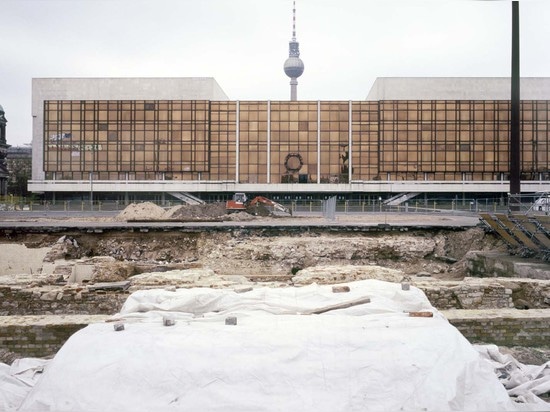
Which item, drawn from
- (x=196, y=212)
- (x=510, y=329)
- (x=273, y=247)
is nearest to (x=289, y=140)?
(x=196, y=212)

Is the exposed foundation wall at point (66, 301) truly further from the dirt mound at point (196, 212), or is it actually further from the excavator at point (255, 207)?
the excavator at point (255, 207)

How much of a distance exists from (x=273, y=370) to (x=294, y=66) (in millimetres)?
127550

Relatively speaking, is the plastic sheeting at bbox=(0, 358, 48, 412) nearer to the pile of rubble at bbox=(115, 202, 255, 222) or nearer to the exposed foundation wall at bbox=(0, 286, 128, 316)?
the exposed foundation wall at bbox=(0, 286, 128, 316)

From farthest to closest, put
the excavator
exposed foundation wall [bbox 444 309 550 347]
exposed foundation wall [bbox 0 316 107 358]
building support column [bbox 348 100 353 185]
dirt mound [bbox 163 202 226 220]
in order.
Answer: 1. building support column [bbox 348 100 353 185]
2. the excavator
3. dirt mound [bbox 163 202 226 220]
4. exposed foundation wall [bbox 444 309 550 347]
5. exposed foundation wall [bbox 0 316 107 358]

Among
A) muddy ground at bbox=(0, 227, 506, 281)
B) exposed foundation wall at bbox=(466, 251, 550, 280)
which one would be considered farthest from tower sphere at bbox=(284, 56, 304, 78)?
exposed foundation wall at bbox=(466, 251, 550, 280)

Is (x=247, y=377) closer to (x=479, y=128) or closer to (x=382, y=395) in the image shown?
(x=382, y=395)

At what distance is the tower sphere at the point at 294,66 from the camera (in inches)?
4904

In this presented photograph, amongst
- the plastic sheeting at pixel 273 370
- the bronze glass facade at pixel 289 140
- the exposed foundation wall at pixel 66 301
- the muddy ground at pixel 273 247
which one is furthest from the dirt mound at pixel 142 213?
the plastic sheeting at pixel 273 370

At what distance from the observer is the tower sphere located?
124562 millimetres

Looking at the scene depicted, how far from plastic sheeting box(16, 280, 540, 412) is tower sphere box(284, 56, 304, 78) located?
126919mm

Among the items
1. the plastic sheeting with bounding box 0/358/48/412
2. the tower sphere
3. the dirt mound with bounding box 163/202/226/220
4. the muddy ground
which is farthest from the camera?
the tower sphere

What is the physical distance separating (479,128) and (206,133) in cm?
3023

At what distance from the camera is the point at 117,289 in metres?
9.68

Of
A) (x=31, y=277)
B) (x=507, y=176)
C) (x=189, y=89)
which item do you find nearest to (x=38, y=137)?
(x=189, y=89)
